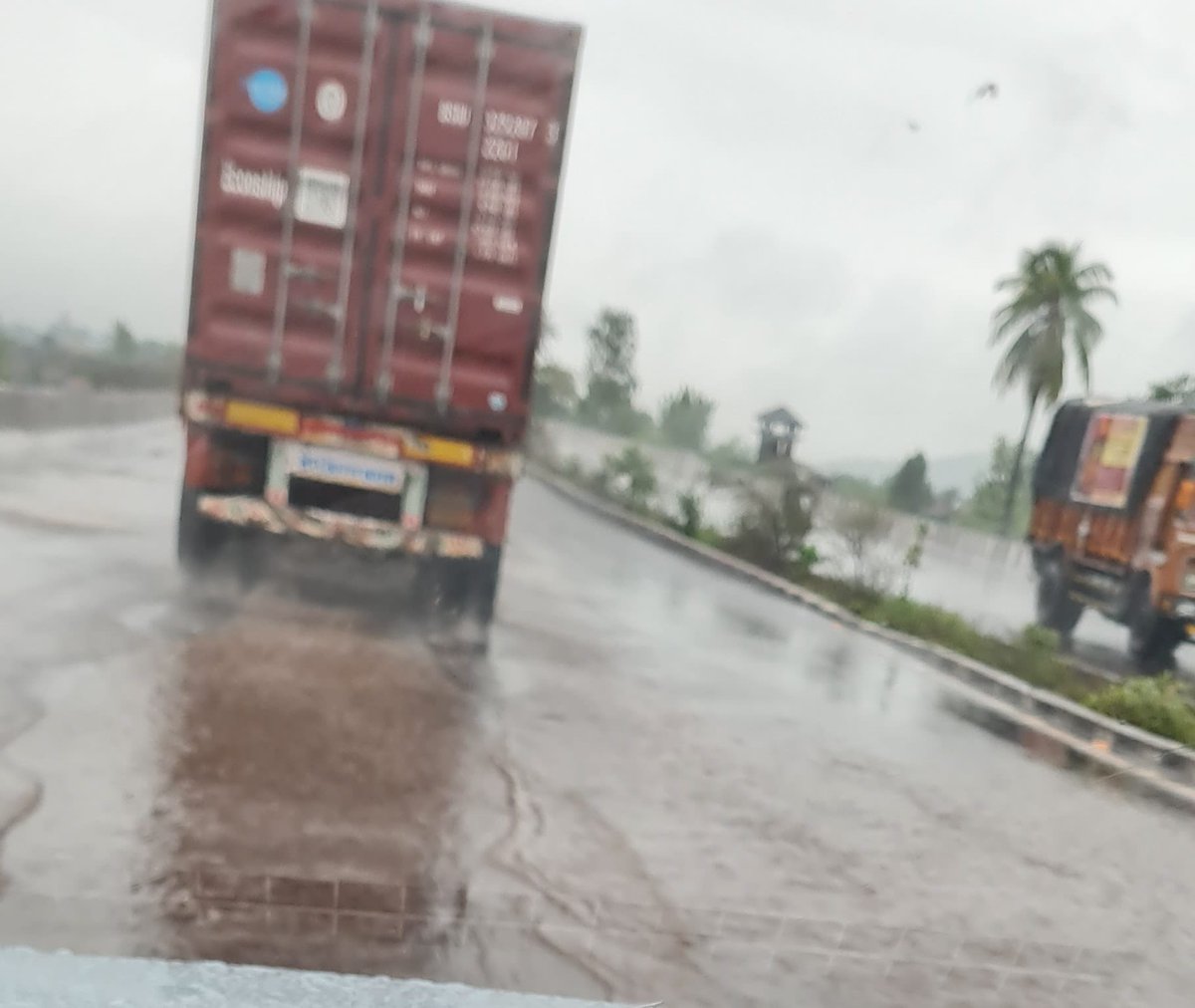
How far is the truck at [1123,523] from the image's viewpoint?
1221 cm

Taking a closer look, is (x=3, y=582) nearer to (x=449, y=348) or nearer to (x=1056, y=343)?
(x=449, y=348)

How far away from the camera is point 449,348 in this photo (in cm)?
744

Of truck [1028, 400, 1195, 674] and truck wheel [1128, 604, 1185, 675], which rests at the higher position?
truck [1028, 400, 1195, 674]

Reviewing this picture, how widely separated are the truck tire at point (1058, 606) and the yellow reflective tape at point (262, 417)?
1129cm

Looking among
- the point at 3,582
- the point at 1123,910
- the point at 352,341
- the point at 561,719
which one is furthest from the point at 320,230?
the point at 1123,910

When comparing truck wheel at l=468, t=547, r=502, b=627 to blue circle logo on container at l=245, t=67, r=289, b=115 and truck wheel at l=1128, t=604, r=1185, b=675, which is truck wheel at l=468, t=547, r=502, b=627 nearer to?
blue circle logo on container at l=245, t=67, r=289, b=115

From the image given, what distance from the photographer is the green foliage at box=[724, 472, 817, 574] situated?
52.5ft

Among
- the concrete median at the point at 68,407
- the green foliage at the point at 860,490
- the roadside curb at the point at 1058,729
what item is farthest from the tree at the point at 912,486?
the concrete median at the point at 68,407

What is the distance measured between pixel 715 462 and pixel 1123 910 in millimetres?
14177

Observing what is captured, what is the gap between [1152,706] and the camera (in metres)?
8.68

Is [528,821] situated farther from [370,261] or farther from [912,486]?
[912,486]

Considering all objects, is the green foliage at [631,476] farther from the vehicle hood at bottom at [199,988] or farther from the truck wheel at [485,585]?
the vehicle hood at bottom at [199,988]

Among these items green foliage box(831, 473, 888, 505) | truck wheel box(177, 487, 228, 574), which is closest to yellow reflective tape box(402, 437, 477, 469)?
truck wheel box(177, 487, 228, 574)

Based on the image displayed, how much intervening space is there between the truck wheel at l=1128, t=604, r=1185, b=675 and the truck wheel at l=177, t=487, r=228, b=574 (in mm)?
10052
